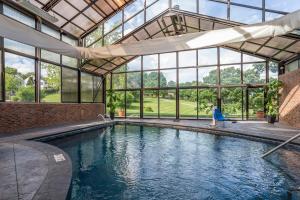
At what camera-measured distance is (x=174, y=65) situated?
44.4ft

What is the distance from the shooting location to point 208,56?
1282 centimetres

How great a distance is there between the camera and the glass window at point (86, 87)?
41.5 ft

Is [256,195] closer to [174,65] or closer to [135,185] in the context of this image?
[135,185]

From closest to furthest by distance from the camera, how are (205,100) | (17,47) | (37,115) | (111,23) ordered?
1. (17,47)
2. (37,115)
3. (111,23)
4. (205,100)

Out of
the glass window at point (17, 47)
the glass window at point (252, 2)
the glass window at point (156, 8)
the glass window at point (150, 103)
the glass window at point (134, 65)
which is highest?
the glass window at point (156, 8)

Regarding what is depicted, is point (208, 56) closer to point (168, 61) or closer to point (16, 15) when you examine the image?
point (168, 61)

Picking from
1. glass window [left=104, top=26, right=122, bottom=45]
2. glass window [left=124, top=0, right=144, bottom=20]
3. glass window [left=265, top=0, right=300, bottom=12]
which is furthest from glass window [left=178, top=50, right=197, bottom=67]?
glass window [left=265, top=0, right=300, bottom=12]

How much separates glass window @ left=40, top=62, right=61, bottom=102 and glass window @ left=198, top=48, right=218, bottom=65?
8383 millimetres

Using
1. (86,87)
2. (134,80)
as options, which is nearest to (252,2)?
(134,80)

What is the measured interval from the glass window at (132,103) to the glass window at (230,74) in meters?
5.77

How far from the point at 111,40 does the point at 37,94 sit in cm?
558

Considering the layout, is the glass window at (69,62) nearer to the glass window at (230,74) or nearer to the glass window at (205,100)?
the glass window at (205,100)

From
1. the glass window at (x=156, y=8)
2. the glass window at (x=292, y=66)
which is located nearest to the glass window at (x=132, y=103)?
the glass window at (x=156, y=8)

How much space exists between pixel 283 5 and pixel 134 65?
9.06 meters
